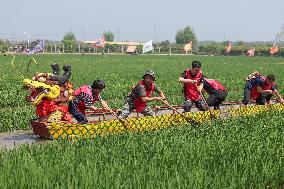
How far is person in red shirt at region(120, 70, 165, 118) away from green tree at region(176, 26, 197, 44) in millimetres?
165072

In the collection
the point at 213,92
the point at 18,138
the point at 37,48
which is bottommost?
the point at 18,138

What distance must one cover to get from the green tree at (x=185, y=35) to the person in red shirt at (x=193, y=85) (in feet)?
536

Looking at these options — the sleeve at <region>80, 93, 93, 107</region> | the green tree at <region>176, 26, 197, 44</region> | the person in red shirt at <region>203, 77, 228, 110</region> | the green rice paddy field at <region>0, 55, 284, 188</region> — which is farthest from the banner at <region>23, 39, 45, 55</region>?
the green tree at <region>176, 26, 197, 44</region>

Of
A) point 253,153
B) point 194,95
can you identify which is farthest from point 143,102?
point 253,153

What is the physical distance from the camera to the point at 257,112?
13758 millimetres

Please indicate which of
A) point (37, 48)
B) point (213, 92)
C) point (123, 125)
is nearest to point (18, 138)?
point (123, 125)

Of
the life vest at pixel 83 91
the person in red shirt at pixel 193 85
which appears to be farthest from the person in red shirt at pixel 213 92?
the life vest at pixel 83 91

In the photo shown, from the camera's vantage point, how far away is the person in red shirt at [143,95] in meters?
11.3

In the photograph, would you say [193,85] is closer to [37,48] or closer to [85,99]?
[85,99]

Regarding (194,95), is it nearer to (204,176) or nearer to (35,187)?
(204,176)

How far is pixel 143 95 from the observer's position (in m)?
11.3

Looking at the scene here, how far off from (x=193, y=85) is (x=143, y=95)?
237 centimetres

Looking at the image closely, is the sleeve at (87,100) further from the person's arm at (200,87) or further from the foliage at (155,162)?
the person's arm at (200,87)

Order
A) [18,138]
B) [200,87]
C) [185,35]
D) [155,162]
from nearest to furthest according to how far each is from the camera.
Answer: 1. [155,162]
2. [18,138]
3. [200,87]
4. [185,35]
